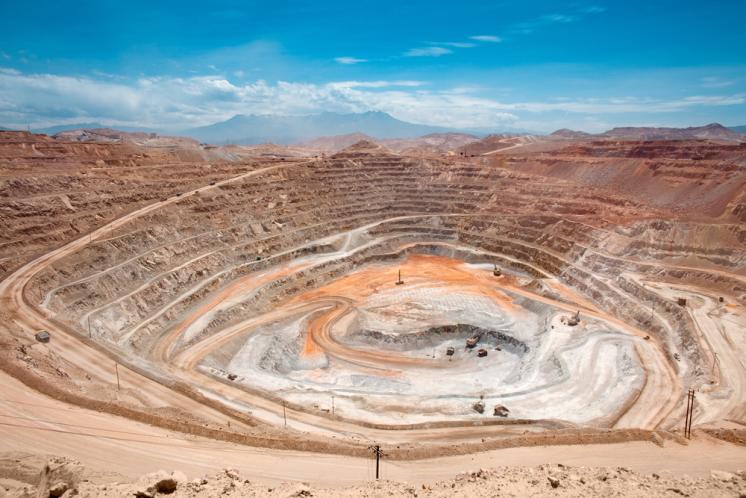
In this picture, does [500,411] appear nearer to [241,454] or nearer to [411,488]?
[411,488]

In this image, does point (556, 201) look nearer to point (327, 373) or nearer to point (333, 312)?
point (333, 312)

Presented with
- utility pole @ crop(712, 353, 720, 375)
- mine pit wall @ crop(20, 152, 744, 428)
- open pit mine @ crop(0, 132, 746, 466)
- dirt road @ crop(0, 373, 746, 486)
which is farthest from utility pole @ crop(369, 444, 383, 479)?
mine pit wall @ crop(20, 152, 744, 428)

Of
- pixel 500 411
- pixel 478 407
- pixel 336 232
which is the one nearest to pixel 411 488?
pixel 500 411

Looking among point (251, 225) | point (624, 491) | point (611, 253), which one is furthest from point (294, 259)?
point (624, 491)

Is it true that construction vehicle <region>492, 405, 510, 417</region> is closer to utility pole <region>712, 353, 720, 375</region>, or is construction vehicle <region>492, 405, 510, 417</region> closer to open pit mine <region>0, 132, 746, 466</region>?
open pit mine <region>0, 132, 746, 466</region>

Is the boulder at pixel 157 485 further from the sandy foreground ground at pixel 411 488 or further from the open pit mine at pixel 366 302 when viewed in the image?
the open pit mine at pixel 366 302

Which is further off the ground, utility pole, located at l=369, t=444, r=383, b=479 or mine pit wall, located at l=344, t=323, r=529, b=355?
utility pole, located at l=369, t=444, r=383, b=479

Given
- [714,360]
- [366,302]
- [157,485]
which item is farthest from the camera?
[366,302]
